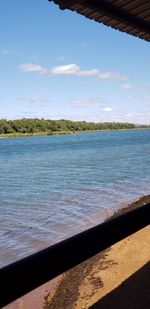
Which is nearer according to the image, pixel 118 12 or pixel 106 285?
pixel 118 12

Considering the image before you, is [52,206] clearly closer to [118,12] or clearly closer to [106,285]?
[106,285]

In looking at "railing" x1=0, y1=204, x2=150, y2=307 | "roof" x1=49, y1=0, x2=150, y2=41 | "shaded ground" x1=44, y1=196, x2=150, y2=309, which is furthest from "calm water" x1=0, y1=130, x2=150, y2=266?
"railing" x1=0, y1=204, x2=150, y2=307

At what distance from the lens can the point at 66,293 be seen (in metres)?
9.03

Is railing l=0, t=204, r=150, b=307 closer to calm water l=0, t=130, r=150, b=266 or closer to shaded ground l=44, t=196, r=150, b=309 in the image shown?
shaded ground l=44, t=196, r=150, b=309

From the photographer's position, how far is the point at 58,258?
1.52m

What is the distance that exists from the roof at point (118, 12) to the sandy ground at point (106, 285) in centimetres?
446

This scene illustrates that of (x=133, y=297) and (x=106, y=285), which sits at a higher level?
(x=133, y=297)

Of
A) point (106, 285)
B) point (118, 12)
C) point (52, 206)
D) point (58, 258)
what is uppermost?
point (118, 12)

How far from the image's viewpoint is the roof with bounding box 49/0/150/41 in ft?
12.1

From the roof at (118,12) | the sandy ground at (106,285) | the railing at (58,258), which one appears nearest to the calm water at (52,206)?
the sandy ground at (106,285)

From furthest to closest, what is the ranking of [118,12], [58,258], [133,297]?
1. [133,297]
2. [118,12]
3. [58,258]

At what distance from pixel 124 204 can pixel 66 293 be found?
470 inches

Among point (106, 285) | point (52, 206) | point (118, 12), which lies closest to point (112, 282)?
point (106, 285)

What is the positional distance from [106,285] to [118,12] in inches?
262
